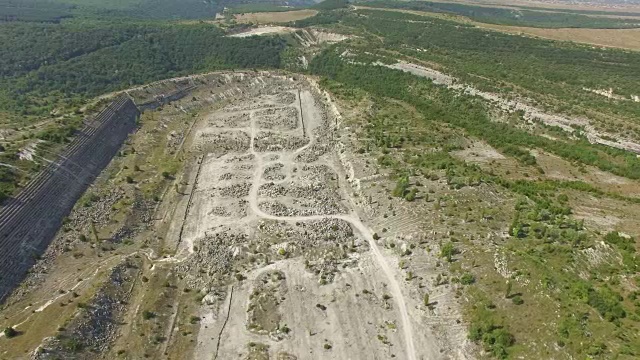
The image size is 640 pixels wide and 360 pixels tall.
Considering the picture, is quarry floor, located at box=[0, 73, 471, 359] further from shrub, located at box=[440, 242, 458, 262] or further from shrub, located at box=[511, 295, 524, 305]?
shrub, located at box=[511, 295, 524, 305]

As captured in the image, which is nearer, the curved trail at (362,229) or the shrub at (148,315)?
the curved trail at (362,229)

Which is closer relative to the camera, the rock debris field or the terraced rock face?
the rock debris field

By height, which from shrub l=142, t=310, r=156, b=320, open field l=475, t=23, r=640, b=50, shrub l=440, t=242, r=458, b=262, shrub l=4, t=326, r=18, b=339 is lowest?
shrub l=142, t=310, r=156, b=320

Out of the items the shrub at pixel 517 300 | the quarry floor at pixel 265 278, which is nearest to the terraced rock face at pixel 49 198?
the quarry floor at pixel 265 278

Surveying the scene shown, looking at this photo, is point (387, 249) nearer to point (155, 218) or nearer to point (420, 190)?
point (420, 190)

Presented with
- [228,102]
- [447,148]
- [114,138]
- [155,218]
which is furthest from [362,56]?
[155,218]

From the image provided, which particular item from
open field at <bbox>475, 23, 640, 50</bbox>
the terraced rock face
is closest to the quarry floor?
the terraced rock face

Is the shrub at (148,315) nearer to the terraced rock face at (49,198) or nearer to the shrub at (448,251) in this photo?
the terraced rock face at (49,198)

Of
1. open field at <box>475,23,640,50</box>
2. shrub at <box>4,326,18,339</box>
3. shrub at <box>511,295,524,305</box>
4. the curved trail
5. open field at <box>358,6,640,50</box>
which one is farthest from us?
open field at <box>358,6,640,50</box>

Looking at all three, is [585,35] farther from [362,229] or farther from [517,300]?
[517,300]
